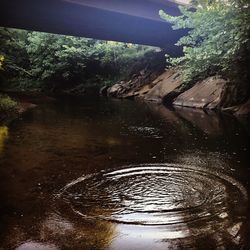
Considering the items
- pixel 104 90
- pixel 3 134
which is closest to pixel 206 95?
pixel 3 134

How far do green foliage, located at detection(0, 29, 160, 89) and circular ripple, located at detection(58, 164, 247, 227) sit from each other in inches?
1096

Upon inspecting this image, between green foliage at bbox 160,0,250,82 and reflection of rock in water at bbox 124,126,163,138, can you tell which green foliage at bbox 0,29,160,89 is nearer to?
green foliage at bbox 160,0,250,82

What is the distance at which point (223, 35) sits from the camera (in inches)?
650

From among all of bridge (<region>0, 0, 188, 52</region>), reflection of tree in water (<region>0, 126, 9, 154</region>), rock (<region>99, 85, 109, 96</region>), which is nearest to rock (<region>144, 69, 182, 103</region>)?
bridge (<region>0, 0, 188, 52</region>)

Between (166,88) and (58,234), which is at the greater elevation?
(58,234)

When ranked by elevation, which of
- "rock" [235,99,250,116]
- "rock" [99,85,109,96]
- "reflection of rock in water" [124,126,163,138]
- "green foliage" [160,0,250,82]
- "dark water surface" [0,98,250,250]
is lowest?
"rock" [99,85,109,96]

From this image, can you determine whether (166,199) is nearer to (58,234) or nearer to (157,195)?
(157,195)

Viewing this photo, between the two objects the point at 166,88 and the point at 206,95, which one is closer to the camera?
the point at 206,95

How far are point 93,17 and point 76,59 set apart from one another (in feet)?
43.4

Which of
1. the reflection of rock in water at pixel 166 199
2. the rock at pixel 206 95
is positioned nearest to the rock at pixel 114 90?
the rock at pixel 206 95

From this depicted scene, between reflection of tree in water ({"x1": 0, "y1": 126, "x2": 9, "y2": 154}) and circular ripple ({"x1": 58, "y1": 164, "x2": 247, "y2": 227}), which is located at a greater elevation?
circular ripple ({"x1": 58, "y1": 164, "x2": 247, "y2": 227})

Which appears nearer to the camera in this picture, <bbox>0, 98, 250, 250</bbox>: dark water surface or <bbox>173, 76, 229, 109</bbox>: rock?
<bbox>0, 98, 250, 250</bbox>: dark water surface

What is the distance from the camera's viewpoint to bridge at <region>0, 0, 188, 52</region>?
21906mm

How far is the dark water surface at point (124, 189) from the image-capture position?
203 inches
